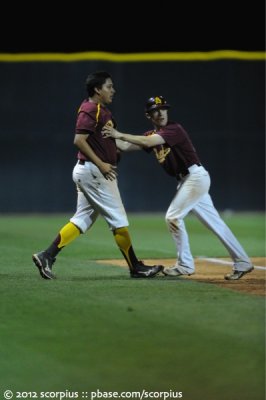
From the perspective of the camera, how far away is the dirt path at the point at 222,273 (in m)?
9.45

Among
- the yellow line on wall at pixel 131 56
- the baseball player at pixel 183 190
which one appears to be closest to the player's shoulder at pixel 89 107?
the baseball player at pixel 183 190

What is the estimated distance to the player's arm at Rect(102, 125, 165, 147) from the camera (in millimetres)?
9492

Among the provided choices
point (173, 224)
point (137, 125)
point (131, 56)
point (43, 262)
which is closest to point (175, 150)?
point (173, 224)

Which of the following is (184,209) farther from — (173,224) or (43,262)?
(43,262)

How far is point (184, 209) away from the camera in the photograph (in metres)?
9.95

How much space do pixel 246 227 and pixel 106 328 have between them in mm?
10677

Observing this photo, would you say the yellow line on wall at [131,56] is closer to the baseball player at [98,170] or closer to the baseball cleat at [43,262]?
the baseball player at [98,170]

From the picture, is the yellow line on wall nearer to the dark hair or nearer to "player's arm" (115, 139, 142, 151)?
"player's arm" (115, 139, 142, 151)

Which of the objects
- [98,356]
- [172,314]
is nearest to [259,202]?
[172,314]

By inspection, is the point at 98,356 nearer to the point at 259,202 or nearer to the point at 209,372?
the point at 209,372

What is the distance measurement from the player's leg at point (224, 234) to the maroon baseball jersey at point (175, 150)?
14.6 inches

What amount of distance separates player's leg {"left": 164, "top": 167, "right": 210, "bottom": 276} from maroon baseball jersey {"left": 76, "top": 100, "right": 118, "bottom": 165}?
70 centimetres

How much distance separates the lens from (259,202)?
21578mm

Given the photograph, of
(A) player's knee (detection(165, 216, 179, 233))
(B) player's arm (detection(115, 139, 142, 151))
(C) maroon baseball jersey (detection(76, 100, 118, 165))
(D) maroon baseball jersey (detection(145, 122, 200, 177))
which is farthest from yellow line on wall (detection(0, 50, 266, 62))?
(A) player's knee (detection(165, 216, 179, 233))
